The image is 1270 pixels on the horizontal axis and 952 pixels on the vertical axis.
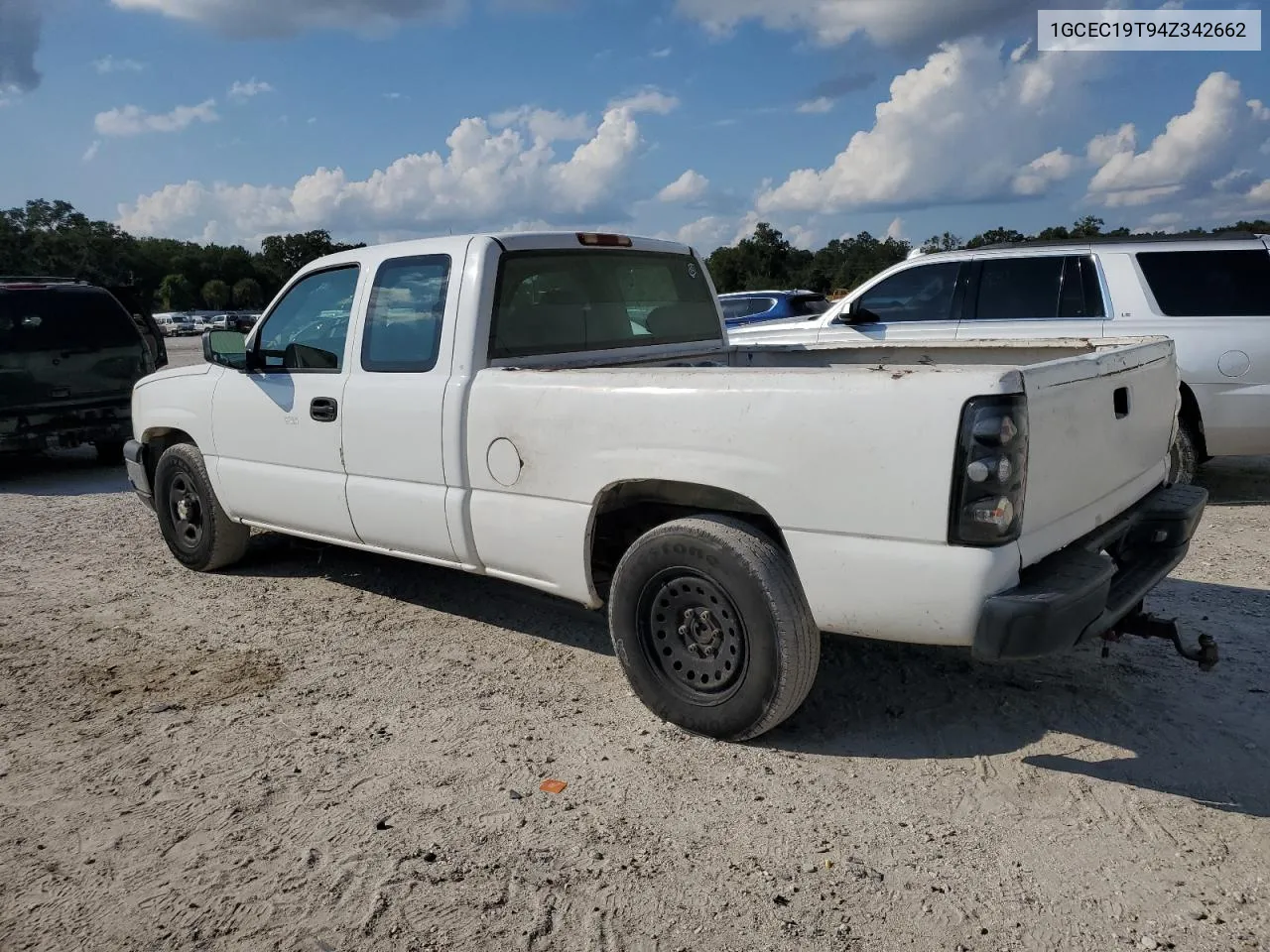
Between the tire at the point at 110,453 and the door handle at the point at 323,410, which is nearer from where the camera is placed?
the door handle at the point at 323,410

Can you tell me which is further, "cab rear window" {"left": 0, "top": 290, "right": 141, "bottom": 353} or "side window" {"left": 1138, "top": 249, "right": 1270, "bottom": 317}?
"cab rear window" {"left": 0, "top": 290, "right": 141, "bottom": 353}

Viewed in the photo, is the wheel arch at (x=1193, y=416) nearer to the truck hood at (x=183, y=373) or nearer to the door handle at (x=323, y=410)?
the door handle at (x=323, y=410)

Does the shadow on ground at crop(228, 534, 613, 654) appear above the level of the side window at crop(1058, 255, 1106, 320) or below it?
below

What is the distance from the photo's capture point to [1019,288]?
7.93 m

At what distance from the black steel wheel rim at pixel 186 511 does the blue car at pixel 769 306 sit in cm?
726

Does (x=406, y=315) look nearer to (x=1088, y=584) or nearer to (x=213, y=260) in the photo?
(x=1088, y=584)

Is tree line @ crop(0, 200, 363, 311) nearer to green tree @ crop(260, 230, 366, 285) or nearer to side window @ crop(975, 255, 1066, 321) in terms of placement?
green tree @ crop(260, 230, 366, 285)

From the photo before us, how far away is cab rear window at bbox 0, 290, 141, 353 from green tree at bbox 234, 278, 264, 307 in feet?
300

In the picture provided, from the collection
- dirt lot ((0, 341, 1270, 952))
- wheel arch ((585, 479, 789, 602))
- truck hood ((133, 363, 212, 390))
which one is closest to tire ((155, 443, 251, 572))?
truck hood ((133, 363, 212, 390))

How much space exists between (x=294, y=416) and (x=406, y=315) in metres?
0.91

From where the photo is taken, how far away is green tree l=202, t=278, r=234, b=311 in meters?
94.9

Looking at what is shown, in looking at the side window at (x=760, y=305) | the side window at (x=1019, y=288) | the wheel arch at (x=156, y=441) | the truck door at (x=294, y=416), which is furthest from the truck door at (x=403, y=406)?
the side window at (x=760, y=305)

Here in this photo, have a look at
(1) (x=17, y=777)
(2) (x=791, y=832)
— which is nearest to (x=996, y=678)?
(2) (x=791, y=832)

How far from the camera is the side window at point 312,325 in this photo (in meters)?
5.00
